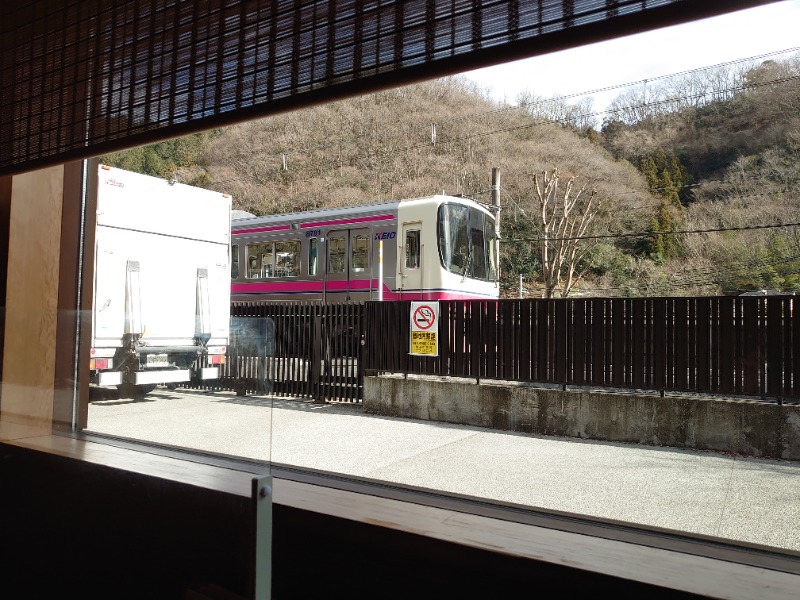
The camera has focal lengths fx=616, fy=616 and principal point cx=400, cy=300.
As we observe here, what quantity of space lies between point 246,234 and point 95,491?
10.7 metres

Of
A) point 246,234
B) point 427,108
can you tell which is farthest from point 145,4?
point 427,108

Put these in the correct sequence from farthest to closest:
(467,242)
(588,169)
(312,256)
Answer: (588,169), (312,256), (467,242)

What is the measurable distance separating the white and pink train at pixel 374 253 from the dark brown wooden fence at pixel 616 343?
292 cm

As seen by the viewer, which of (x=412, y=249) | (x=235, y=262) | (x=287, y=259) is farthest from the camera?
(x=235, y=262)

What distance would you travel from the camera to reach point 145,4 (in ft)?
5.25

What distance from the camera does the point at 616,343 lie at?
219 inches

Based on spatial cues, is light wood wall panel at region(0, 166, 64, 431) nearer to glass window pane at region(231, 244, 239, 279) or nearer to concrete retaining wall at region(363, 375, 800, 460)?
concrete retaining wall at region(363, 375, 800, 460)

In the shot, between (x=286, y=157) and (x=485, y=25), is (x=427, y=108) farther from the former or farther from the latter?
(x=485, y=25)

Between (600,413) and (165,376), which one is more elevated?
(165,376)

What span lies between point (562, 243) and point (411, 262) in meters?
4.30

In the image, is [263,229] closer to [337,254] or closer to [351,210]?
[337,254]

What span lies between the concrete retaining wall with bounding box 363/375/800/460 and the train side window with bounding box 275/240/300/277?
16.3 ft

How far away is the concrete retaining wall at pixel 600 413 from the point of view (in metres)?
4.72

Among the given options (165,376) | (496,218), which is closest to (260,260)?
(496,218)
